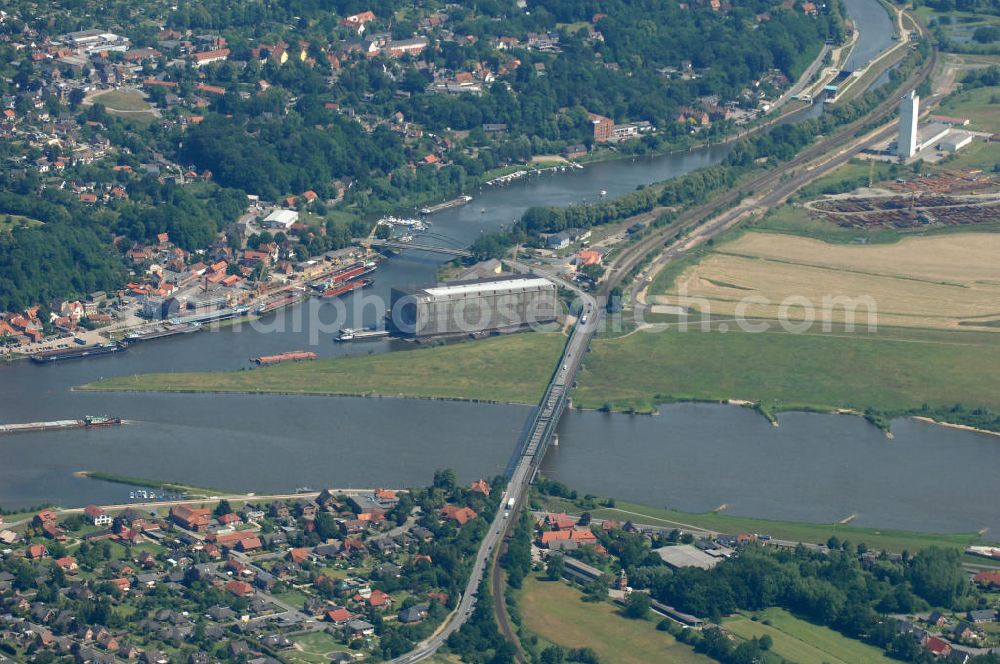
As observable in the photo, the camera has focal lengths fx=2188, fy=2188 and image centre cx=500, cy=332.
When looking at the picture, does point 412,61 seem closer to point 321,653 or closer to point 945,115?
point 945,115

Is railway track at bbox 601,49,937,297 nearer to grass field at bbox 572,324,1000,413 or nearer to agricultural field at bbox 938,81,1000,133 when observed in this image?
agricultural field at bbox 938,81,1000,133

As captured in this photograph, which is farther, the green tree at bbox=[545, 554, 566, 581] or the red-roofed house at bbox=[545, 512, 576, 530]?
the red-roofed house at bbox=[545, 512, 576, 530]

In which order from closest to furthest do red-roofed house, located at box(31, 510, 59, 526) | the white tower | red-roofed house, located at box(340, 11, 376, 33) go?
red-roofed house, located at box(31, 510, 59, 526) → the white tower → red-roofed house, located at box(340, 11, 376, 33)

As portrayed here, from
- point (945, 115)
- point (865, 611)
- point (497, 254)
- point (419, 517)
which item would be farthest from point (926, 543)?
point (945, 115)

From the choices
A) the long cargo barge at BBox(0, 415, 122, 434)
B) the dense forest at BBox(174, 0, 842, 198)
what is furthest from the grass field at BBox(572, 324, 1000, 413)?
the dense forest at BBox(174, 0, 842, 198)

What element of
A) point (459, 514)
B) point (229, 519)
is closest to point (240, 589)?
point (229, 519)

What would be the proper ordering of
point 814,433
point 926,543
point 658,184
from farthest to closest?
point 658,184, point 814,433, point 926,543
